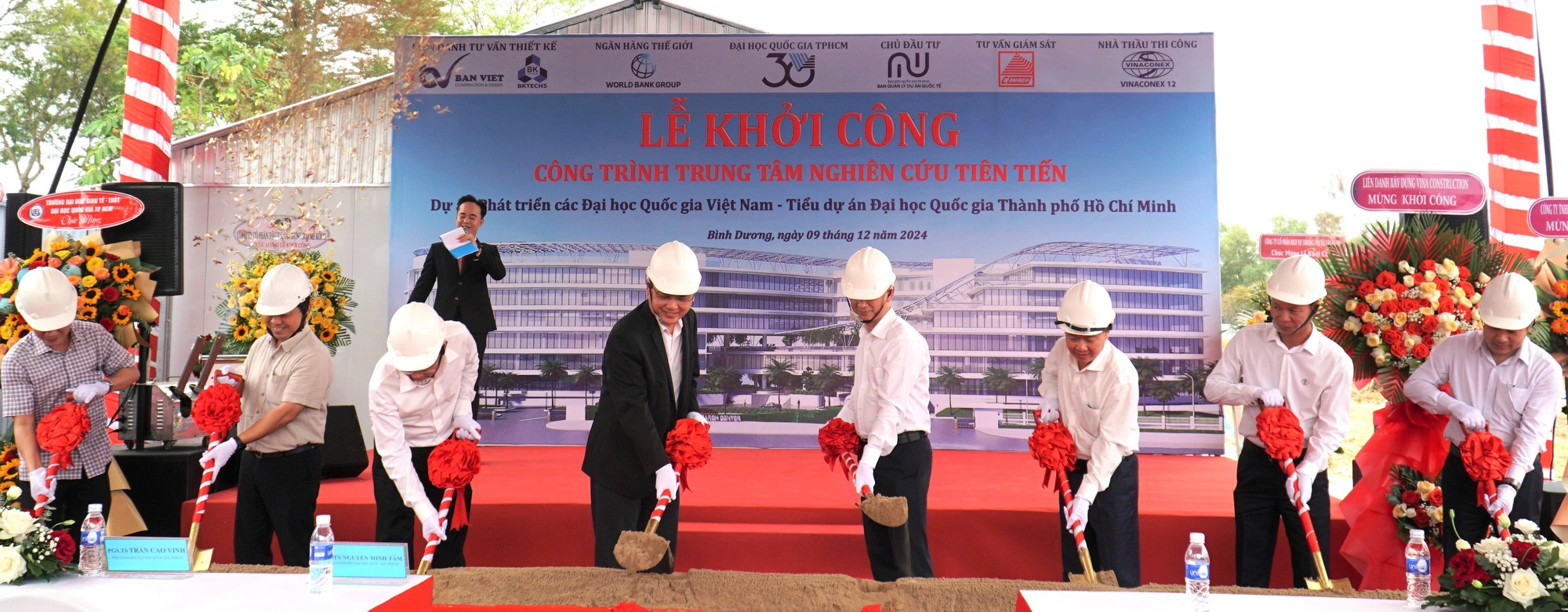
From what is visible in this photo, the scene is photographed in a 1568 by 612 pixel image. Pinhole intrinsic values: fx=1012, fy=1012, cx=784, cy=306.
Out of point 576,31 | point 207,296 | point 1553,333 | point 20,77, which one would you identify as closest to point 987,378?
point 1553,333

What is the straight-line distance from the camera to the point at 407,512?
375cm

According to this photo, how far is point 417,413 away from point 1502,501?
→ 3933mm

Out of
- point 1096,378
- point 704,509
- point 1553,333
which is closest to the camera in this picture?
point 1096,378

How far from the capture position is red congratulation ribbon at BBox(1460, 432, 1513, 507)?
3570mm

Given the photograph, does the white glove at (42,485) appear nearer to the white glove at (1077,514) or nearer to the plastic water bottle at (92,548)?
the plastic water bottle at (92,548)

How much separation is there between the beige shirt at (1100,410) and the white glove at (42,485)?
12.7 feet

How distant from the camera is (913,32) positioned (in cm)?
652

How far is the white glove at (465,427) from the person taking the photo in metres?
3.80

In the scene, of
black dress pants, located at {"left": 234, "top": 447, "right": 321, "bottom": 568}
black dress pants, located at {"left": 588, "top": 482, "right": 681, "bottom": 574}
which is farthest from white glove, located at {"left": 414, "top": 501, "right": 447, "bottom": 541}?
black dress pants, located at {"left": 234, "top": 447, "right": 321, "bottom": 568}

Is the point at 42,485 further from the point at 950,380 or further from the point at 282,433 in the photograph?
the point at 950,380

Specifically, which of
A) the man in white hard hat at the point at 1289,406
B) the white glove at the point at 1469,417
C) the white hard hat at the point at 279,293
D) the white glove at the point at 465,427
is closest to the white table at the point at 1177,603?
the man in white hard hat at the point at 1289,406

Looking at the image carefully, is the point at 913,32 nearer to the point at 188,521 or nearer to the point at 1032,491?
the point at 1032,491

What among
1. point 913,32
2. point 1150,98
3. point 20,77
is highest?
point 20,77

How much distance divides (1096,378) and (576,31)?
497cm
